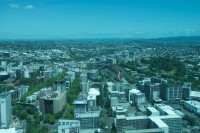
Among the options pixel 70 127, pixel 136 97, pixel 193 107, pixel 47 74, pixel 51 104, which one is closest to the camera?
pixel 70 127

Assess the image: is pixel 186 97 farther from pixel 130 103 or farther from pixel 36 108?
pixel 36 108

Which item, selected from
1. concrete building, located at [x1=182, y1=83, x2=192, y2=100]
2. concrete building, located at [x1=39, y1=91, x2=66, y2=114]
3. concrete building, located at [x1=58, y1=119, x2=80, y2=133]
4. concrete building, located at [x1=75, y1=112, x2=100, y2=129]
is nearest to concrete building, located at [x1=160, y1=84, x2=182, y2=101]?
concrete building, located at [x1=182, y1=83, x2=192, y2=100]

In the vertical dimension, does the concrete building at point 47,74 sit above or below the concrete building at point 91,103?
above

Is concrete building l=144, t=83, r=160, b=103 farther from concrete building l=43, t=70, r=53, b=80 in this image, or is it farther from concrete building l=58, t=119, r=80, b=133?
concrete building l=43, t=70, r=53, b=80

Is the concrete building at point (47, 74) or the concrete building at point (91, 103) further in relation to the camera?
the concrete building at point (47, 74)

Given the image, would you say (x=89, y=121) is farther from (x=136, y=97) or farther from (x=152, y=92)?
(x=152, y=92)

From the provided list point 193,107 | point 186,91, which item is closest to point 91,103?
point 193,107

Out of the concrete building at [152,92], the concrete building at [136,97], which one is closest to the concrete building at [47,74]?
the concrete building at [136,97]

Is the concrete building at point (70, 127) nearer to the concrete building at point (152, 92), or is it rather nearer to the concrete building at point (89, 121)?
the concrete building at point (89, 121)

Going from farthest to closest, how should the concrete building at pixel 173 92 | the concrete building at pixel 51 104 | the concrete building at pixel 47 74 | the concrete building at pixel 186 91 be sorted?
the concrete building at pixel 47 74, the concrete building at pixel 186 91, the concrete building at pixel 173 92, the concrete building at pixel 51 104

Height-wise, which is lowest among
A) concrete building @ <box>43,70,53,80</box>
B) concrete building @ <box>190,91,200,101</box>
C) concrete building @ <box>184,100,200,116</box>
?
concrete building @ <box>184,100,200,116</box>

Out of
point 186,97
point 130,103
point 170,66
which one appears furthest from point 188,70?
point 130,103
